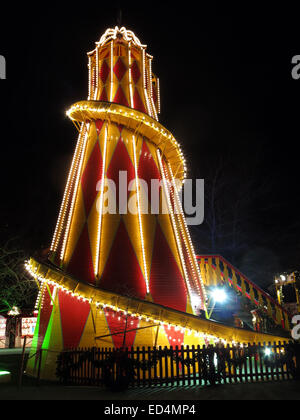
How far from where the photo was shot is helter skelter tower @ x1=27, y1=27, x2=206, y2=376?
9.82 m

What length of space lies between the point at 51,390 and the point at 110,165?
7818 mm

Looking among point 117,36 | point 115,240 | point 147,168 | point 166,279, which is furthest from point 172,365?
point 117,36

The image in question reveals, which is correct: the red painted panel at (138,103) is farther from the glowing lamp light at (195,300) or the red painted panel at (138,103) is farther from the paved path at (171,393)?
the paved path at (171,393)

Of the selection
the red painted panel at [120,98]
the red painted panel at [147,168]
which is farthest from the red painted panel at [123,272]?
the red painted panel at [120,98]

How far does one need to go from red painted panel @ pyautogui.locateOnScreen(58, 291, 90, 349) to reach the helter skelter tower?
30mm

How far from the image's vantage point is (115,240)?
36.5 ft

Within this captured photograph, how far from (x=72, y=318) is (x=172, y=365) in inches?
142

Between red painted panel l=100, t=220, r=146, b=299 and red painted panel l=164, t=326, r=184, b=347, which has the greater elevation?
red painted panel l=100, t=220, r=146, b=299

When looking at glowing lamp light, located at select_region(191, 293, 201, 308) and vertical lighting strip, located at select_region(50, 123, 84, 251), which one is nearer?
glowing lamp light, located at select_region(191, 293, 201, 308)

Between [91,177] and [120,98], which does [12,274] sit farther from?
[120,98]

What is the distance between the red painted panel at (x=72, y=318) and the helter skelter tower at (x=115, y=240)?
3 cm

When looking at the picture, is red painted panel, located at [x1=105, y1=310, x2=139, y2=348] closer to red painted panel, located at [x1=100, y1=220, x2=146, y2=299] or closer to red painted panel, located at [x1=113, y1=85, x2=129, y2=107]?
red painted panel, located at [x1=100, y1=220, x2=146, y2=299]

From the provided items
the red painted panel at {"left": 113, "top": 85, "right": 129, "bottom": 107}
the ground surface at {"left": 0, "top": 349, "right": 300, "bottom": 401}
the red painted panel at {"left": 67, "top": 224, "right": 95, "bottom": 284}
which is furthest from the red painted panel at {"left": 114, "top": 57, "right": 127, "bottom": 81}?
the ground surface at {"left": 0, "top": 349, "right": 300, "bottom": 401}

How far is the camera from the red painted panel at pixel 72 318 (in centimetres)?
993
